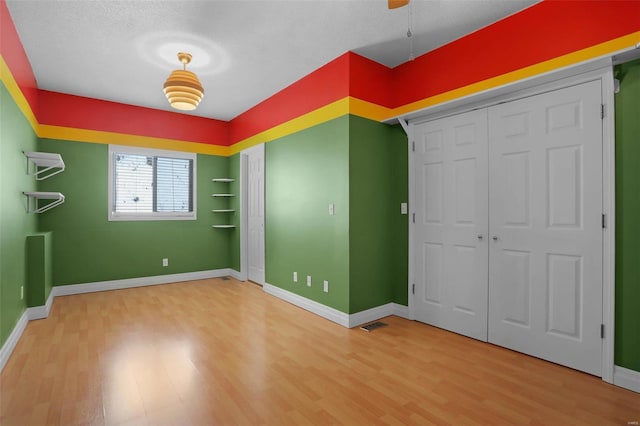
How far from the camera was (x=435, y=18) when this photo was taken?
2977 millimetres

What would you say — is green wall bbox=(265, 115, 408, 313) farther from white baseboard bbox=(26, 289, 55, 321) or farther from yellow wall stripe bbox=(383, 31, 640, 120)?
white baseboard bbox=(26, 289, 55, 321)

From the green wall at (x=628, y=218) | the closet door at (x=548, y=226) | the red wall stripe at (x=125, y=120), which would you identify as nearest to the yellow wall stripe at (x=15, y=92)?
the red wall stripe at (x=125, y=120)

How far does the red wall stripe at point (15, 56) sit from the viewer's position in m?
2.70

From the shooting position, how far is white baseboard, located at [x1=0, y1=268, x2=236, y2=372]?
113 inches

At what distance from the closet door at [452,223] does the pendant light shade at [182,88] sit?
2.62 m

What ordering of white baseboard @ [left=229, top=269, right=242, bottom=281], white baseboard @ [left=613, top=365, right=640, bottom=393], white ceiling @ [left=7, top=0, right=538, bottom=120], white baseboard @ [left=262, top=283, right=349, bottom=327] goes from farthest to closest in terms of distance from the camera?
1. white baseboard @ [left=229, top=269, right=242, bottom=281]
2. white baseboard @ [left=262, top=283, right=349, bottom=327]
3. white ceiling @ [left=7, top=0, right=538, bottom=120]
4. white baseboard @ [left=613, top=365, right=640, bottom=393]

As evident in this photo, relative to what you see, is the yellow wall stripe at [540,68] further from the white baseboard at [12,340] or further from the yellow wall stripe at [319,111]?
the white baseboard at [12,340]

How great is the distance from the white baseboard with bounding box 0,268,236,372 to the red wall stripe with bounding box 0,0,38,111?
8.26ft

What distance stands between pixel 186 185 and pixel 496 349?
555 cm

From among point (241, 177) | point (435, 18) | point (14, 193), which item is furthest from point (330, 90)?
point (14, 193)

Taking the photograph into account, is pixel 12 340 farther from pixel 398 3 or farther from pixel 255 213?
pixel 398 3

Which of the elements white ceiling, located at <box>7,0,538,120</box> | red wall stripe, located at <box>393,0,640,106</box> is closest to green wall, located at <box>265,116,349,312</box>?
white ceiling, located at <box>7,0,538,120</box>

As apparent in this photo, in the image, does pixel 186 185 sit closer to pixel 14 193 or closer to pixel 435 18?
pixel 14 193

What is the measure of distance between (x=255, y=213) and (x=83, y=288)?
294cm
